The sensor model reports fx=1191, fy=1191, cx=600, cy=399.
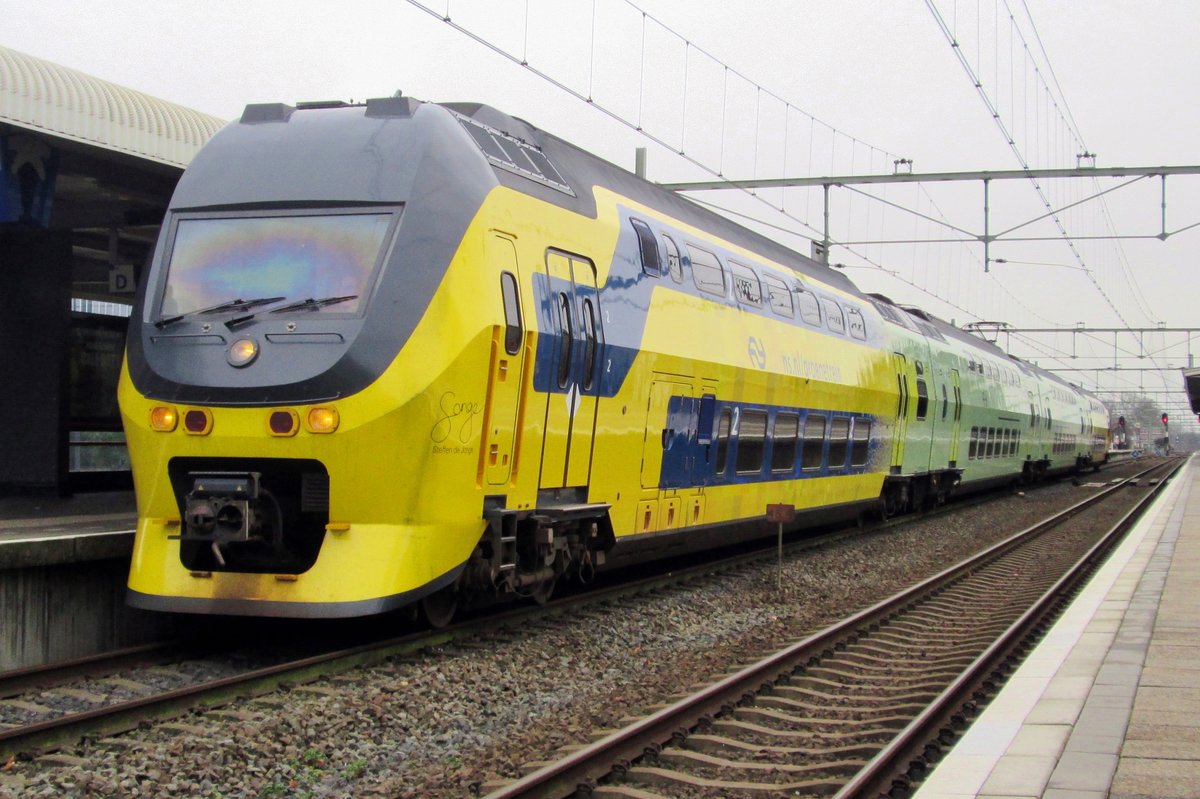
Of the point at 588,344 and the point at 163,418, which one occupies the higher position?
the point at 588,344

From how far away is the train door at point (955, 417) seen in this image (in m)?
25.1

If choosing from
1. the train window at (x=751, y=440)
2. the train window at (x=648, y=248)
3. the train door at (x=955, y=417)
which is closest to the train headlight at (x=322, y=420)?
the train window at (x=648, y=248)

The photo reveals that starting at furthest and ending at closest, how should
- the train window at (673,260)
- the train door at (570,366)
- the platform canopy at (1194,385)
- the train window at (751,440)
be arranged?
the platform canopy at (1194,385) → the train window at (751,440) → the train window at (673,260) → the train door at (570,366)

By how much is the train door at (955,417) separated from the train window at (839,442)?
807 centimetres

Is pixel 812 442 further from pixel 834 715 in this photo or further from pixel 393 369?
pixel 393 369

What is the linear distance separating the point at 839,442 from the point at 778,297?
3349mm

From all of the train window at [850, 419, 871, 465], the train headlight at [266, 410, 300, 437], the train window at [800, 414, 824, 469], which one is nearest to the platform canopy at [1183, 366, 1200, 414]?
the train window at [850, 419, 871, 465]

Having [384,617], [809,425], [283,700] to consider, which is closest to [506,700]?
[283,700]

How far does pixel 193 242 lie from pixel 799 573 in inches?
339

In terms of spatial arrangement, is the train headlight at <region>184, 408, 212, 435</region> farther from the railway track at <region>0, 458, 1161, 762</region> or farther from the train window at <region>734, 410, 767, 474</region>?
the train window at <region>734, 410, 767, 474</region>

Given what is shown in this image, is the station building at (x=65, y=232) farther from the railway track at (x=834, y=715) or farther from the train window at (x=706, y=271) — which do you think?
the railway track at (x=834, y=715)

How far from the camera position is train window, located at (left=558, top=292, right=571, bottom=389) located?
9492 millimetres

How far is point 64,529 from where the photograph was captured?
9.63 m
